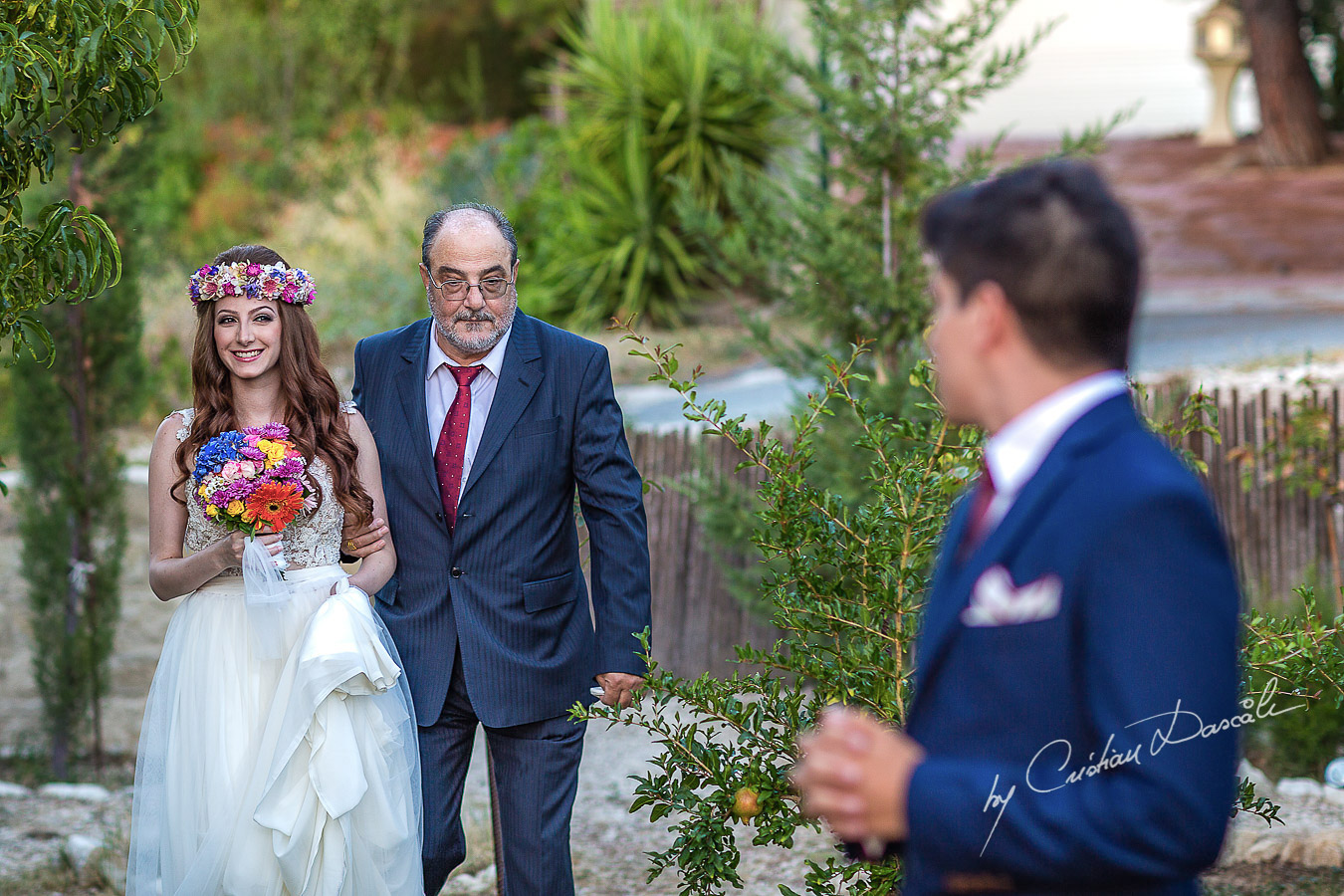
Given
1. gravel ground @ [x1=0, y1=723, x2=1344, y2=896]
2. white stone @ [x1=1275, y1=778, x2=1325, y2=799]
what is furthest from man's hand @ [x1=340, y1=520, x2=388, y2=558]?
white stone @ [x1=1275, y1=778, x2=1325, y2=799]

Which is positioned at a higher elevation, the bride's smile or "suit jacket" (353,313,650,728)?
the bride's smile

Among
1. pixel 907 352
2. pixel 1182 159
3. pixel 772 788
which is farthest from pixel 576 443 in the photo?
pixel 1182 159

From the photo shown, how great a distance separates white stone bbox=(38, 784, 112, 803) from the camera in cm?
600

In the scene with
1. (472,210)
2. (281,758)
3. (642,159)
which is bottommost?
(281,758)

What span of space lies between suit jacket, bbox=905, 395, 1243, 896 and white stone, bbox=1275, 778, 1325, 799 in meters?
4.69

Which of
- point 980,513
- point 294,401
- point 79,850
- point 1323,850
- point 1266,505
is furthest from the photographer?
point 1266,505

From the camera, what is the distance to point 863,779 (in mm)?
1349

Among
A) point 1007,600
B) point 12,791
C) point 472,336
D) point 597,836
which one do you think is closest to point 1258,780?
point 597,836

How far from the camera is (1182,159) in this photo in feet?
49.0

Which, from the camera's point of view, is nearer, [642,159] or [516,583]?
[516,583]

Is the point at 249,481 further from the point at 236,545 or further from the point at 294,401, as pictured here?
the point at 294,401

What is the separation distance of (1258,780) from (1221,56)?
11.4 m

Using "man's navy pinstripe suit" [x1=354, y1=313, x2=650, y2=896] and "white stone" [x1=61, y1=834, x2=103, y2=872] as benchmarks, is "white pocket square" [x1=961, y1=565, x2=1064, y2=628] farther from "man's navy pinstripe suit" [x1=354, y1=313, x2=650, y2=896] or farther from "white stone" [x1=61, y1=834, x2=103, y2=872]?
"white stone" [x1=61, y1=834, x2=103, y2=872]

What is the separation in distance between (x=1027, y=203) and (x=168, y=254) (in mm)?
15958
